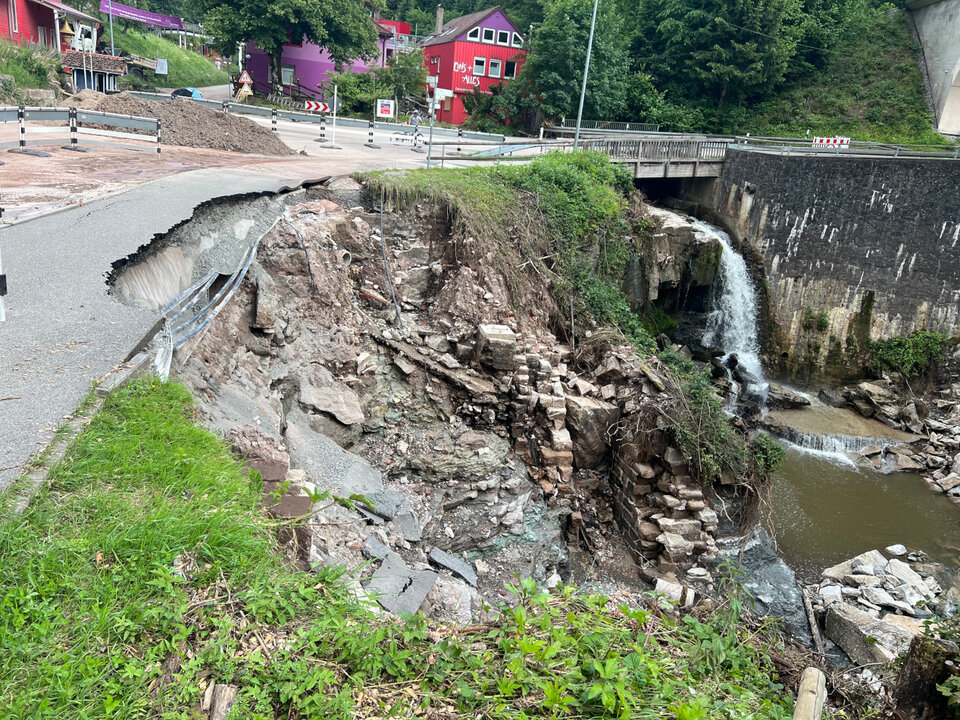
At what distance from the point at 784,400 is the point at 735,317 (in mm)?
3201

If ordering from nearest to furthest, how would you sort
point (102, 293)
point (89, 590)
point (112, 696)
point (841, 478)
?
point (112, 696) → point (89, 590) → point (102, 293) → point (841, 478)

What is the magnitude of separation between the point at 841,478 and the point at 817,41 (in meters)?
29.5

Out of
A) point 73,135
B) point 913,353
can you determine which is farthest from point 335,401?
point 913,353

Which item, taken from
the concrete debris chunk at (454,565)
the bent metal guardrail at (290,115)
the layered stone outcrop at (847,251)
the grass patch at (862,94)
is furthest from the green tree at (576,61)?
the concrete debris chunk at (454,565)

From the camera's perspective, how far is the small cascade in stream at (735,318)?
19.5 meters

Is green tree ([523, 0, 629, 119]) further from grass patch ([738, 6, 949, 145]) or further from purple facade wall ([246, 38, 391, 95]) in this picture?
purple facade wall ([246, 38, 391, 95])

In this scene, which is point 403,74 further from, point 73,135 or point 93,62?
point 73,135

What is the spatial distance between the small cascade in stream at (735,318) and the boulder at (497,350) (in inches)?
407

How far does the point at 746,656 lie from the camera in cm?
539

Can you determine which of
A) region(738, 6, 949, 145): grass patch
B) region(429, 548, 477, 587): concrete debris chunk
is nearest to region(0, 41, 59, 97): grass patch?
region(429, 548, 477, 587): concrete debris chunk

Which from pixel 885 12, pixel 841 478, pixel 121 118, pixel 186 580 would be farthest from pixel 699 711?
pixel 885 12

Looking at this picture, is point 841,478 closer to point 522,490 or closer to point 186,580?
point 522,490

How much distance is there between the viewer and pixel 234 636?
3.75 metres

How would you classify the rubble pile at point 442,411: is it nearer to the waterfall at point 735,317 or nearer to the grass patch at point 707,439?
the grass patch at point 707,439
